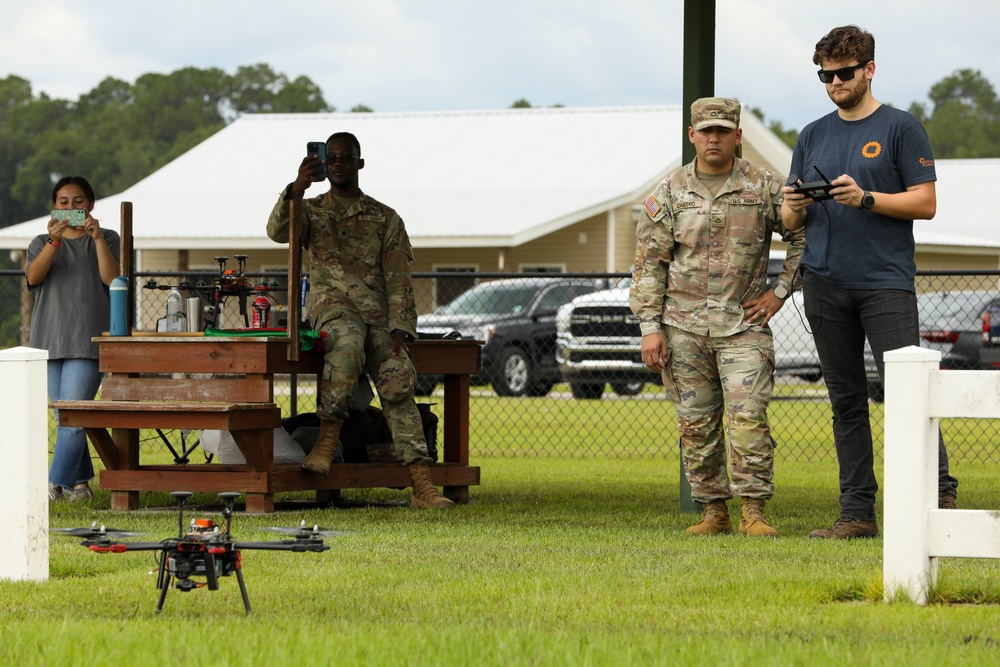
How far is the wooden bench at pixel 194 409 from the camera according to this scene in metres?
8.55

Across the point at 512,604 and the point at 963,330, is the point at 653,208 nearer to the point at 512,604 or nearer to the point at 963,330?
the point at 512,604

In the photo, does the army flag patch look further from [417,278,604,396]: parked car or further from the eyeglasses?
[417,278,604,396]: parked car

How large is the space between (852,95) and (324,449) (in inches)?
142

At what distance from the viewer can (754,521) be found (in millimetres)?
7570

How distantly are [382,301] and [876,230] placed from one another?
3.09 metres

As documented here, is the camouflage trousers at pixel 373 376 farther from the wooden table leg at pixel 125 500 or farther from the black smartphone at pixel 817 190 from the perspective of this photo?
the black smartphone at pixel 817 190

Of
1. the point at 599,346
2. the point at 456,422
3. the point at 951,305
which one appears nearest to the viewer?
the point at 456,422

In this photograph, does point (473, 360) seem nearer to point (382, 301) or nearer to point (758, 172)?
point (382, 301)

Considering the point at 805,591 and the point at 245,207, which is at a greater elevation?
the point at 245,207

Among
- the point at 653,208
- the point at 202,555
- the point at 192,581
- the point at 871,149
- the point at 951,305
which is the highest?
the point at 871,149

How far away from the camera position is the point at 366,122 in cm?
3534

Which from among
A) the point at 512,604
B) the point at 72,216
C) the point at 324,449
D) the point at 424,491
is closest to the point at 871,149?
the point at 512,604

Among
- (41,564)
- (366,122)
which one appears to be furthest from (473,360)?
(366,122)

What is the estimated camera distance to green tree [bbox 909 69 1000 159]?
237 feet
